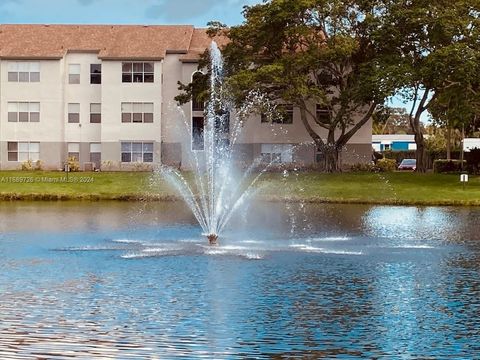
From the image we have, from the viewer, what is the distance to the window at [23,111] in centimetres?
7869

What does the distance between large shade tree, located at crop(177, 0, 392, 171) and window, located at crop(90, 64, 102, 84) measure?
44.9 ft

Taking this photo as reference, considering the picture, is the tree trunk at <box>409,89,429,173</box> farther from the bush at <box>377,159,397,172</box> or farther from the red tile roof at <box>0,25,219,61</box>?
the red tile roof at <box>0,25,219,61</box>

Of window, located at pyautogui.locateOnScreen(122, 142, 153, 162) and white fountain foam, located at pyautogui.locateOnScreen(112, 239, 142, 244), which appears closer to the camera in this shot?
white fountain foam, located at pyautogui.locateOnScreen(112, 239, 142, 244)

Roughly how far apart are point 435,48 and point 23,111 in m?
36.9

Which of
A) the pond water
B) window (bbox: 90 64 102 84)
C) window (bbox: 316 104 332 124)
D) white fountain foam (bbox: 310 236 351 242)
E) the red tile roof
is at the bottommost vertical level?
the pond water

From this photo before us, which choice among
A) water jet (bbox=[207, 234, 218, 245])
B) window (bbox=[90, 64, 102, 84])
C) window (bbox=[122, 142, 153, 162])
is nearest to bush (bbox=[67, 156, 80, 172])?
window (bbox=[122, 142, 153, 162])

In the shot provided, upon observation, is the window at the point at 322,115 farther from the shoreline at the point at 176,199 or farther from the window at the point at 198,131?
the shoreline at the point at 176,199

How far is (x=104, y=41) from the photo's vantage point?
80562 millimetres

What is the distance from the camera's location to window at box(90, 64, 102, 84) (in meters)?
79.2

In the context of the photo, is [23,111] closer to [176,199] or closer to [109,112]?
[109,112]

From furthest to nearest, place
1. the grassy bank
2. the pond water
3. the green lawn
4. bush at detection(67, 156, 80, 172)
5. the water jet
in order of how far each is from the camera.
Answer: bush at detection(67, 156, 80, 172), the grassy bank, the green lawn, the water jet, the pond water

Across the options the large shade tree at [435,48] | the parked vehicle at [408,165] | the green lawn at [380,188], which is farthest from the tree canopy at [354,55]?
the parked vehicle at [408,165]

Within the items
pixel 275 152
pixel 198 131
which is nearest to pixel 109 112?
pixel 198 131

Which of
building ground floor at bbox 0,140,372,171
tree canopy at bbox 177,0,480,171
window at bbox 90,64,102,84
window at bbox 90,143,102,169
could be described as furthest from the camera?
window at bbox 90,64,102,84
